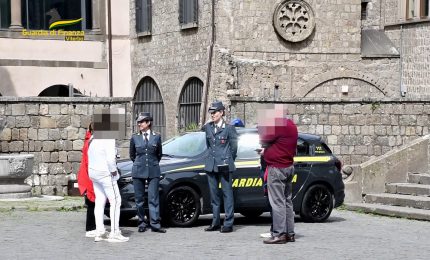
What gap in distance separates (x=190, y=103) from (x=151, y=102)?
133 inches

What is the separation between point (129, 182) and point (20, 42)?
66.6ft

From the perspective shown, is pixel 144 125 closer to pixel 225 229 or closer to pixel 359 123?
pixel 225 229

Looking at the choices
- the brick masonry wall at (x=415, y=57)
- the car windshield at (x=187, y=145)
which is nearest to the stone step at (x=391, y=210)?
the car windshield at (x=187, y=145)

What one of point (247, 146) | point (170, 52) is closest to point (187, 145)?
point (247, 146)

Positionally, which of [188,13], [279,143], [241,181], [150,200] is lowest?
[150,200]

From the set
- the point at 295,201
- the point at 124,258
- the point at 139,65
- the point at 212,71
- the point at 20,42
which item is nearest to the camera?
the point at 124,258

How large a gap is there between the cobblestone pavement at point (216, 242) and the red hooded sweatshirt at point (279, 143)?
1.08 metres

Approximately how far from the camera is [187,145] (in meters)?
16.4

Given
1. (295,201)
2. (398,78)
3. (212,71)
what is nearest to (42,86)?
(212,71)

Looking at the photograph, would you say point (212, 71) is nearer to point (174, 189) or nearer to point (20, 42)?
point (20, 42)

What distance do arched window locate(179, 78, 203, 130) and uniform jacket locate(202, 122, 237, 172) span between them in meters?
18.0

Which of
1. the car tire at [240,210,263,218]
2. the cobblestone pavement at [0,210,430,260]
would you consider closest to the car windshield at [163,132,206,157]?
the cobblestone pavement at [0,210,430,260]

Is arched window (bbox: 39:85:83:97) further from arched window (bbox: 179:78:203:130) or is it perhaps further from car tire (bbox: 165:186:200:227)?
car tire (bbox: 165:186:200:227)

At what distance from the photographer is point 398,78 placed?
34.7 m
